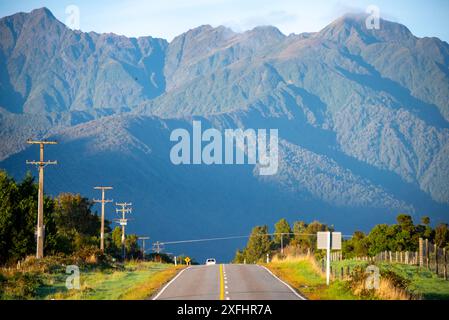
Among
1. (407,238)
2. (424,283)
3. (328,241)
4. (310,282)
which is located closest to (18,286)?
(328,241)

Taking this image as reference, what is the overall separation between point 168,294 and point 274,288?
6.24m

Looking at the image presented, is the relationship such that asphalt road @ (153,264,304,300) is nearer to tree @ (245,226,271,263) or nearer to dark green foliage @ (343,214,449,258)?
dark green foliage @ (343,214,449,258)

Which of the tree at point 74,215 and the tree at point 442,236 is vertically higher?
the tree at point 74,215

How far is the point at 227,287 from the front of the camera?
45500 mm

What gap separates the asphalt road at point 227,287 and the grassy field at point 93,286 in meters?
1.01

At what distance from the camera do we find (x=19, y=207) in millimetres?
82375

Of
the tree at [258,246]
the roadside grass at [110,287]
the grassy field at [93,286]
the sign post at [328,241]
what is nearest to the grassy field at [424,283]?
the sign post at [328,241]

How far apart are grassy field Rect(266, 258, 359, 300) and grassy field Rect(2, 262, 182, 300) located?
23.8 feet

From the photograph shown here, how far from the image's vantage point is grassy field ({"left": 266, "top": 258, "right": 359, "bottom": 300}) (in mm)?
40250

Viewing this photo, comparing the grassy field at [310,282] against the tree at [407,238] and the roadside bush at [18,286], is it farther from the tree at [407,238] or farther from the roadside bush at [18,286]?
the tree at [407,238]

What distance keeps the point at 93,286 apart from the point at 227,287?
23.6 ft

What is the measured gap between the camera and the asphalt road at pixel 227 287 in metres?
39.6
